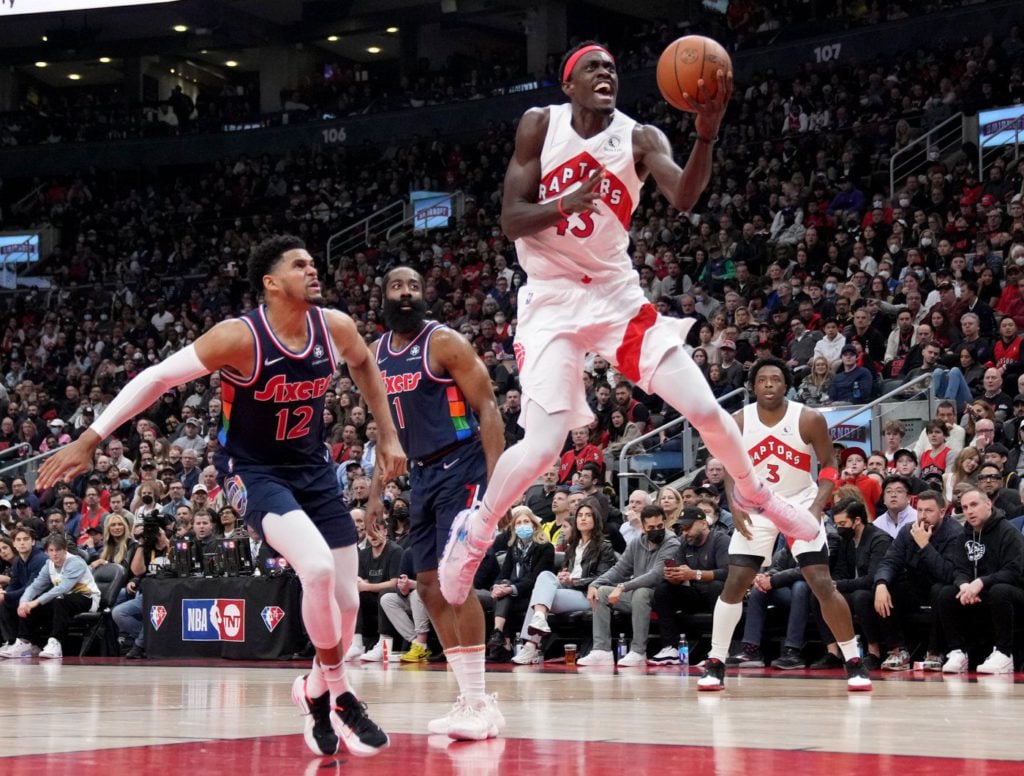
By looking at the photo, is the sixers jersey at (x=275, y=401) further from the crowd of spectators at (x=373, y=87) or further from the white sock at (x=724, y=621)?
the crowd of spectators at (x=373, y=87)

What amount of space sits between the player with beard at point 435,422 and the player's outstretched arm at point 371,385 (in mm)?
658

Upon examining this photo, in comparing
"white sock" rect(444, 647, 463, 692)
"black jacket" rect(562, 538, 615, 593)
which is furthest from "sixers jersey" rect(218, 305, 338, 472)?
"black jacket" rect(562, 538, 615, 593)

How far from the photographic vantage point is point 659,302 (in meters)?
18.2

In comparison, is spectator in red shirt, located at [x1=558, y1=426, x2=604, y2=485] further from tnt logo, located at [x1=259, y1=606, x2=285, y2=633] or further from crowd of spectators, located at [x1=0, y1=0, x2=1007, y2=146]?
crowd of spectators, located at [x1=0, y1=0, x2=1007, y2=146]

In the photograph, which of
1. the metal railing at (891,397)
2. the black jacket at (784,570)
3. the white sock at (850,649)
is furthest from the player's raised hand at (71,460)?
the metal railing at (891,397)

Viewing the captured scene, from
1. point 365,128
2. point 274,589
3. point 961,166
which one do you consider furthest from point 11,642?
point 365,128

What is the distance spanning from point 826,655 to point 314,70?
90.8 feet

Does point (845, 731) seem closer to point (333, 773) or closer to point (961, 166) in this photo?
point (333, 773)

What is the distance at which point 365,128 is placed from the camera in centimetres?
3212

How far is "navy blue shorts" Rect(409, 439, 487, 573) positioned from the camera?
6523 millimetres

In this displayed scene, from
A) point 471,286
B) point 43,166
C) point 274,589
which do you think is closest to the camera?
point 274,589

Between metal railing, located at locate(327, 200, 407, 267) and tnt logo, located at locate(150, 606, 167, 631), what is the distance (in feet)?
51.3

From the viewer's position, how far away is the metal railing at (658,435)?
14.5 m

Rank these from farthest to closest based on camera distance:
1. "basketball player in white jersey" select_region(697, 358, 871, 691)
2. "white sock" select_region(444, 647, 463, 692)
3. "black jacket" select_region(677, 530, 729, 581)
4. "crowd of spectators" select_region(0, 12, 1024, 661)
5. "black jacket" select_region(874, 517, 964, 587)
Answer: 1. "crowd of spectators" select_region(0, 12, 1024, 661)
2. "black jacket" select_region(677, 530, 729, 581)
3. "black jacket" select_region(874, 517, 964, 587)
4. "basketball player in white jersey" select_region(697, 358, 871, 691)
5. "white sock" select_region(444, 647, 463, 692)
